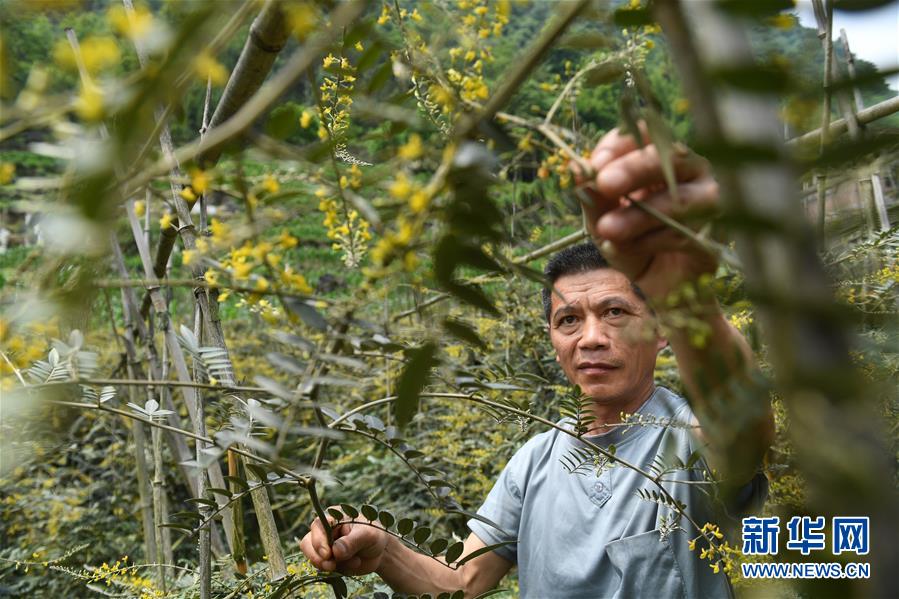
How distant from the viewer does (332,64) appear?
95cm

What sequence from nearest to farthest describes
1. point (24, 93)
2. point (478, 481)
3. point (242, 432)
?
point (24, 93), point (242, 432), point (478, 481)

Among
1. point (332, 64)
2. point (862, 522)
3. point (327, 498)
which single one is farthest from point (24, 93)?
point (327, 498)

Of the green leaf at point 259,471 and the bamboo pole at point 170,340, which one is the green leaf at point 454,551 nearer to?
the green leaf at point 259,471

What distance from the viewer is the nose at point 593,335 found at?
1983 millimetres

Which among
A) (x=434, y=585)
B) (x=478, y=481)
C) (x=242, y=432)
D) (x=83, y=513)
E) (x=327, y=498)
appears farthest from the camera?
(x=327, y=498)

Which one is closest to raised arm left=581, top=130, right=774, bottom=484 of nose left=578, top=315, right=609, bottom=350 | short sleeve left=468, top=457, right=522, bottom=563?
nose left=578, top=315, right=609, bottom=350

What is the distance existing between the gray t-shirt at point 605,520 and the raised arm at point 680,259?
94cm

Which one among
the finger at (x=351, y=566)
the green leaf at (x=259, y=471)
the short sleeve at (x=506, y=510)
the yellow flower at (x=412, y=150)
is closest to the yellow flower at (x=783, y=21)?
the yellow flower at (x=412, y=150)

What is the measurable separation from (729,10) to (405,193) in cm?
26

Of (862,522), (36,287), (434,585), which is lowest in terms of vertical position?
(434,585)

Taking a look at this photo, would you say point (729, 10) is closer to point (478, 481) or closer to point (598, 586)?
point (598, 586)

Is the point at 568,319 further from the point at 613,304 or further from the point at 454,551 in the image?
the point at 454,551

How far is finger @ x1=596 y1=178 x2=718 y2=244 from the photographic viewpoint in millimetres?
600

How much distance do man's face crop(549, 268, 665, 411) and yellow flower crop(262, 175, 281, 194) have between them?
4.65 feet
